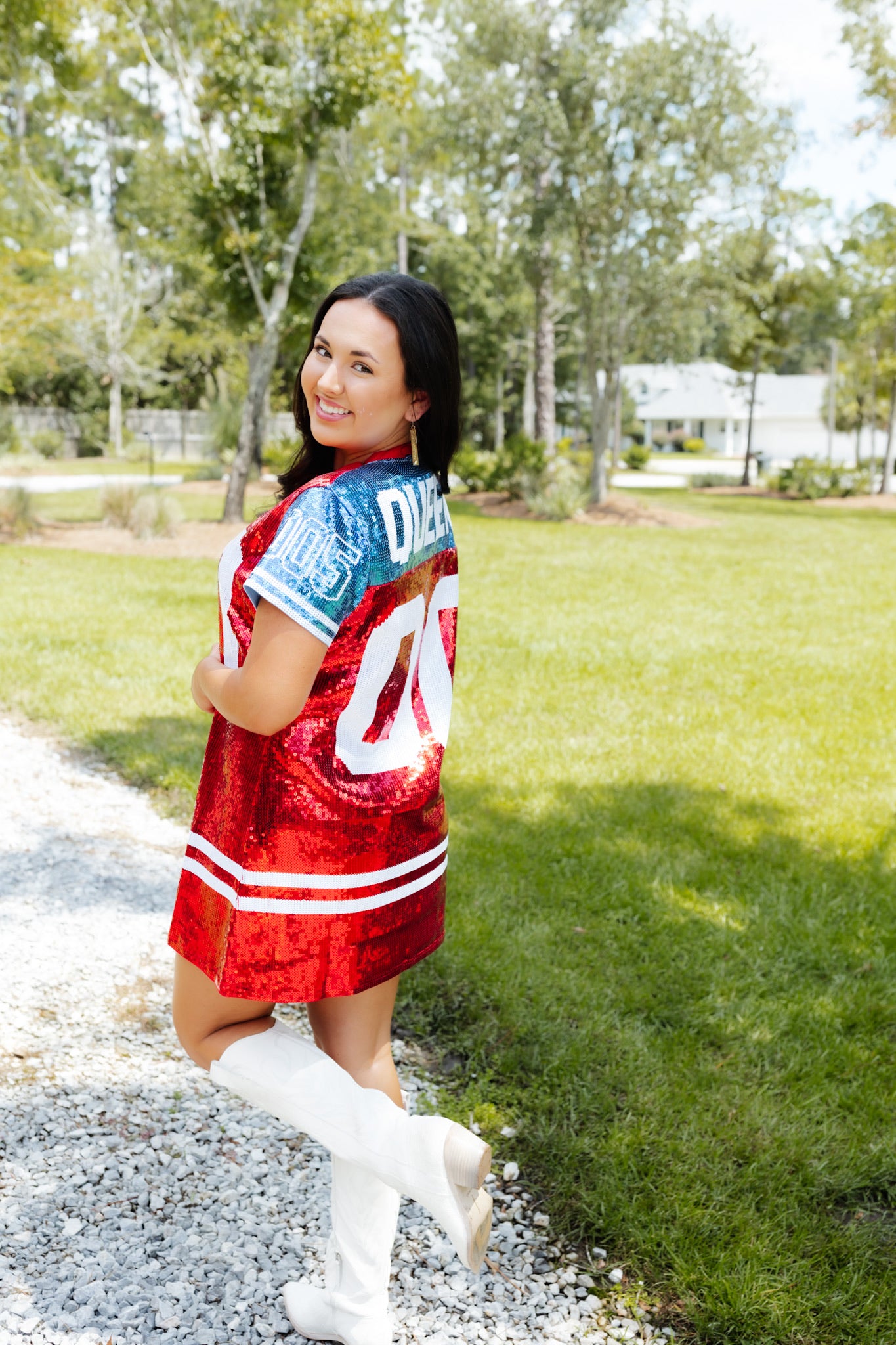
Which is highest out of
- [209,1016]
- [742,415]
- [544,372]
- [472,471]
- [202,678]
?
[742,415]

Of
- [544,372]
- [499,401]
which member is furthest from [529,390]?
[544,372]

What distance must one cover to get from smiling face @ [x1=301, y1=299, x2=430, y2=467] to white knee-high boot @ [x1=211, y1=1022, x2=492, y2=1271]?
0.97 metres

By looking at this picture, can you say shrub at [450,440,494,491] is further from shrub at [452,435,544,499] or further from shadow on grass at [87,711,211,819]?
shadow on grass at [87,711,211,819]

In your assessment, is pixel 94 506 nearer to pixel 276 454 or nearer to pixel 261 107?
pixel 261 107

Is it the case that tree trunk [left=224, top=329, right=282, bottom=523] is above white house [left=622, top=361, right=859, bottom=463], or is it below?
below

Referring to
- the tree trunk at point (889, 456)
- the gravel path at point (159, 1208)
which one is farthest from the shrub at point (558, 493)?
the gravel path at point (159, 1208)

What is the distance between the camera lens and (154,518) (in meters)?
13.7

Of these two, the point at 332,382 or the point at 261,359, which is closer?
the point at 332,382

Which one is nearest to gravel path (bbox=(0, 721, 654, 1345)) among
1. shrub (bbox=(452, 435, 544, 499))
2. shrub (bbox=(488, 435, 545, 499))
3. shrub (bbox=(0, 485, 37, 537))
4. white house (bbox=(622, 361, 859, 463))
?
shrub (bbox=(0, 485, 37, 537))

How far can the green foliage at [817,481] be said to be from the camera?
87.5 ft

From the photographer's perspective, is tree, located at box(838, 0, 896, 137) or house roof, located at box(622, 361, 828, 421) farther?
house roof, located at box(622, 361, 828, 421)

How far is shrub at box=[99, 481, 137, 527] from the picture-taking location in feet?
46.6

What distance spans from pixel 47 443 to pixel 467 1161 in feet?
125

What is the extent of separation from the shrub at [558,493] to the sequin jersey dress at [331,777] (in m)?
17.1
